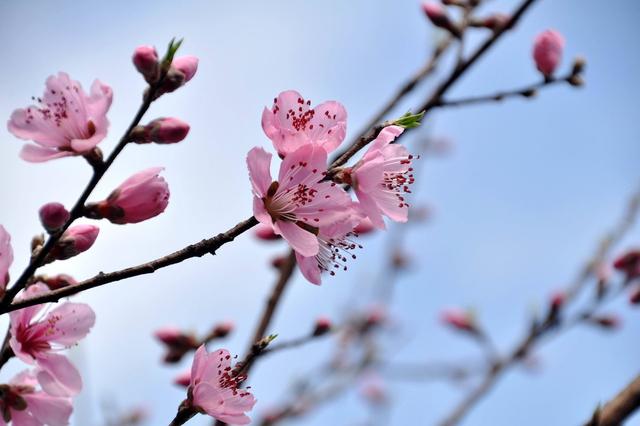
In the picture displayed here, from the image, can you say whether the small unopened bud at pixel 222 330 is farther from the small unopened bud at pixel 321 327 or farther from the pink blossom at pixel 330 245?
the pink blossom at pixel 330 245

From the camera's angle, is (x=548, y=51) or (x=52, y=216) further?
(x=548, y=51)

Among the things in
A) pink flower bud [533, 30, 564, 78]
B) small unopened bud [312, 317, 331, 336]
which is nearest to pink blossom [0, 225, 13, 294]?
small unopened bud [312, 317, 331, 336]

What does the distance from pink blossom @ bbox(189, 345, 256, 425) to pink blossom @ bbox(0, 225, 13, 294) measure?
408 mm

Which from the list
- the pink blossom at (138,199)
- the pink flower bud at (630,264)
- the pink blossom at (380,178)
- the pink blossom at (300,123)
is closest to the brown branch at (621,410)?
the pink blossom at (380,178)

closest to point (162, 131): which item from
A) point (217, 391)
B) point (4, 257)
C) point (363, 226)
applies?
point (4, 257)

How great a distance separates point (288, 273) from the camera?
2.21 metres

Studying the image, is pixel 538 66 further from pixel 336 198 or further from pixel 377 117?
pixel 336 198

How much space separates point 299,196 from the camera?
1307mm

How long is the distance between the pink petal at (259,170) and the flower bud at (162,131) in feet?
0.50

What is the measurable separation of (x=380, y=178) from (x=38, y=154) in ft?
2.40

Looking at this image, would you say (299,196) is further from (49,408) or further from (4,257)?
(49,408)

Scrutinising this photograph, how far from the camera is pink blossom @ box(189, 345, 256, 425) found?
1.28m

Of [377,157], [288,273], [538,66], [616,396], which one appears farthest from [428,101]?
[616,396]

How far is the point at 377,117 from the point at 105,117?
123cm
